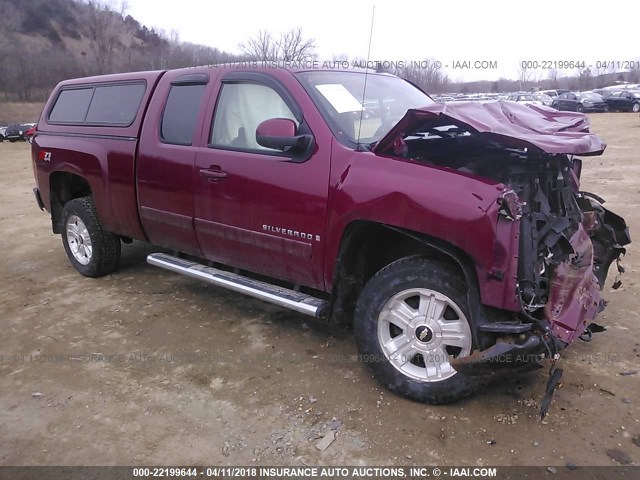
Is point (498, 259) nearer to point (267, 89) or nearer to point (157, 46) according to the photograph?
point (267, 89)

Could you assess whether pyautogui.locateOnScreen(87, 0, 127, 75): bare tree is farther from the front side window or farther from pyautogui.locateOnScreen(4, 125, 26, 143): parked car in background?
the front side window

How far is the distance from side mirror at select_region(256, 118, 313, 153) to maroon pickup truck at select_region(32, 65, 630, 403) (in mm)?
13

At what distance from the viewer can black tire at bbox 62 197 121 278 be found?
5.23m

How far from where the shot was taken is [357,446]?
110 inches

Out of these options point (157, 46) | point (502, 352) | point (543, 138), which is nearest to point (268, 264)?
point (502, 352)

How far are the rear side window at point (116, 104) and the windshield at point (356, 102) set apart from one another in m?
1.86

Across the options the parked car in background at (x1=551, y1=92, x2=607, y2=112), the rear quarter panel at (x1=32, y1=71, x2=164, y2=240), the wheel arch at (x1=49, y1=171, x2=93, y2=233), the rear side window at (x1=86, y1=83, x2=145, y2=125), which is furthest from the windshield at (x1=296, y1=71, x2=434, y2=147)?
the parked car in background at (x1=551, y1=92, x2=607, y2=112)

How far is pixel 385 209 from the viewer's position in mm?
3045

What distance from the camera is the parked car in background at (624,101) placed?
31.9m

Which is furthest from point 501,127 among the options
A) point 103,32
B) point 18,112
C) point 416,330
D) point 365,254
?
point 103,32

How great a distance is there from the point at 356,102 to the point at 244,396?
2146 mm

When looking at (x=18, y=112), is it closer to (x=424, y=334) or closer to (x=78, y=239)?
(x=78, y=239)

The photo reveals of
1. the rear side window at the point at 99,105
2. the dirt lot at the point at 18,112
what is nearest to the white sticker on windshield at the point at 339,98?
the rear side window at the point at 99,105

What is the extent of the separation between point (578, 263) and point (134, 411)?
2.88m
